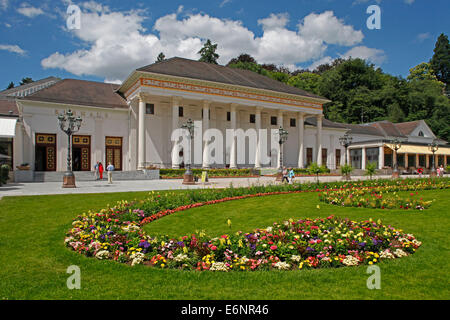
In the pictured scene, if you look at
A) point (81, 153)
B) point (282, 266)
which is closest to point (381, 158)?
point (81, 153)

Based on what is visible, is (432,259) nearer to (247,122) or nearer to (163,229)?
(163,229)

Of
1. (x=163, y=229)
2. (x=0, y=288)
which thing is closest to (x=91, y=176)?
(x=163, y=229)

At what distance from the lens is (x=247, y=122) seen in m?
41.7

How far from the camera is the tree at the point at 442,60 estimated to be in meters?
92.4

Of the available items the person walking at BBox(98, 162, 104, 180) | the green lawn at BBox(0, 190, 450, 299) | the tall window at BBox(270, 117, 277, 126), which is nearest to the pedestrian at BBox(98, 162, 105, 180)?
the person walking at BBox(98, 162, 104, 180)

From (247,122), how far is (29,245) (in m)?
36.3

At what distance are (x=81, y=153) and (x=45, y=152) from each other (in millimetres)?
3193

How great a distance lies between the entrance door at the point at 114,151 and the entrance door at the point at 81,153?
1865 mm

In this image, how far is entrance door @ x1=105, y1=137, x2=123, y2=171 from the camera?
3366cm

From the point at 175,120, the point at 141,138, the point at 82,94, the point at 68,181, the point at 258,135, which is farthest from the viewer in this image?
the point at 258,135

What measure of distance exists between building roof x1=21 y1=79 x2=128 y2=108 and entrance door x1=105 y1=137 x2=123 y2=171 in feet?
11.9

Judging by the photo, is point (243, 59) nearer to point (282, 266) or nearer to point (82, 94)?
point (82, 94)

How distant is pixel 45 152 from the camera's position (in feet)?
100

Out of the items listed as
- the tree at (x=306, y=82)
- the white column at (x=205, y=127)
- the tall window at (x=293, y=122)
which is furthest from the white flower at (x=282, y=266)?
the tree at (x=306, y=82)
